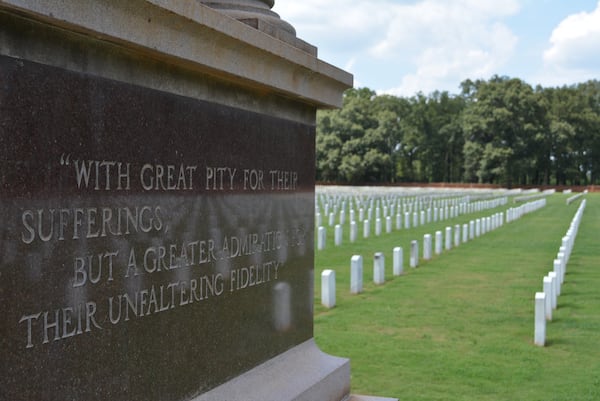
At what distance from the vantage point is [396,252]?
15750 millimetres

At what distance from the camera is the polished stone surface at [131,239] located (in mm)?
2580

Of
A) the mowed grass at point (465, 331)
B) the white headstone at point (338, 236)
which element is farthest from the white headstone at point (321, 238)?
the mowed grass at point (465, 331)

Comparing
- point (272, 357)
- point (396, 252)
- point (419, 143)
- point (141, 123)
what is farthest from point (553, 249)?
point (419, 143)

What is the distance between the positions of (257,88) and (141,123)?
1.22 m

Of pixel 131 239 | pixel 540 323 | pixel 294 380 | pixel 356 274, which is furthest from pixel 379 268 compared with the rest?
pixel 131 239

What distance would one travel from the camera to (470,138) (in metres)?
85.9

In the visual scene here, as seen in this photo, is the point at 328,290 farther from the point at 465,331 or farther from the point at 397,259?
the point at 397,259

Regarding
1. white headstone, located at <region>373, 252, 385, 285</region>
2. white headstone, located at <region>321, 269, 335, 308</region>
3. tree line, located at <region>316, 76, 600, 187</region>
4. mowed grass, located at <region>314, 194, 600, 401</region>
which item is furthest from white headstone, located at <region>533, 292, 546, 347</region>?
tree line, located at <region>316, 76, 600, 187</region>

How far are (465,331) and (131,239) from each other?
7862 mm

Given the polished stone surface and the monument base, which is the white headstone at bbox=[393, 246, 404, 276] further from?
the polished stone surface

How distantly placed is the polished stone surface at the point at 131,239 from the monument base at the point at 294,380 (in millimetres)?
82

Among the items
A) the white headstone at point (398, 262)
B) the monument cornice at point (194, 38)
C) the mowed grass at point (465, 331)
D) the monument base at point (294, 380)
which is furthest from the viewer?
the white headstone at point (398, 262)

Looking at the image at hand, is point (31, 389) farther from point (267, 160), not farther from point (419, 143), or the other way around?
point (419, 143)

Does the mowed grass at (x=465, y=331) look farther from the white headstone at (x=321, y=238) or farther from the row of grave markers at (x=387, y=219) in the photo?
the row of grave markers at (x=387, y=219)
